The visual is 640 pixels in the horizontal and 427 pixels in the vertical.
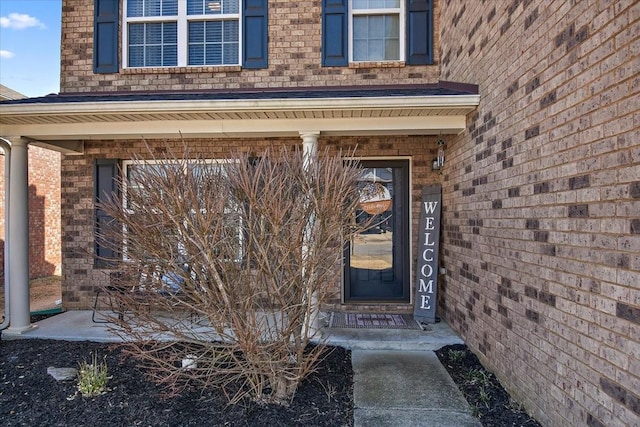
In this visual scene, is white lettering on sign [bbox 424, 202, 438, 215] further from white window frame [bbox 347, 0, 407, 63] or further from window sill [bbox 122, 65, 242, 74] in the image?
window sill [bbox 122, 65, 242, 74]

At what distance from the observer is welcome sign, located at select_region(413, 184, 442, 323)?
5.58 m

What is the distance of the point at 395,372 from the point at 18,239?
4974 millimetres

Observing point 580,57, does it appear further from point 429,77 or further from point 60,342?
point 60,342

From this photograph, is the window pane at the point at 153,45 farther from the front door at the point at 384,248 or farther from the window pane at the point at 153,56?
the front door at the point at 384,248

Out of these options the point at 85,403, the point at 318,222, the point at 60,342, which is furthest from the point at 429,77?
the point at 60,342

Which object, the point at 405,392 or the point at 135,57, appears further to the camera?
the point at 135,57

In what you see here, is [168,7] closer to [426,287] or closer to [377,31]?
[377,31]

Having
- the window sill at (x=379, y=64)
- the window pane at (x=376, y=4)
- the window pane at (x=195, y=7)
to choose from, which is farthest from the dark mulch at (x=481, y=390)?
the window pane at (x=195, y=7)

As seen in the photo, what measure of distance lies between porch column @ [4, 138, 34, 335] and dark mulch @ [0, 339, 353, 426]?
1.21m

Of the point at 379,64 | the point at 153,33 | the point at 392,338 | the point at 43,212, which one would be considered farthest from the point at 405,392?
the point at 43,212

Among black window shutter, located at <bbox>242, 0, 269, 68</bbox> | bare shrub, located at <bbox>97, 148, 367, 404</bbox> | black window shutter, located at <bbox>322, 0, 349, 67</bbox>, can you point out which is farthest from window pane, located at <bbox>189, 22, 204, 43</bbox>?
bare shrub, located at <bbox>97, 148, 367, 404</bbox>

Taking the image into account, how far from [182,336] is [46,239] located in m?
9.32

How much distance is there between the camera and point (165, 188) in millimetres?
2971

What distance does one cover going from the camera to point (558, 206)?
2.83m
